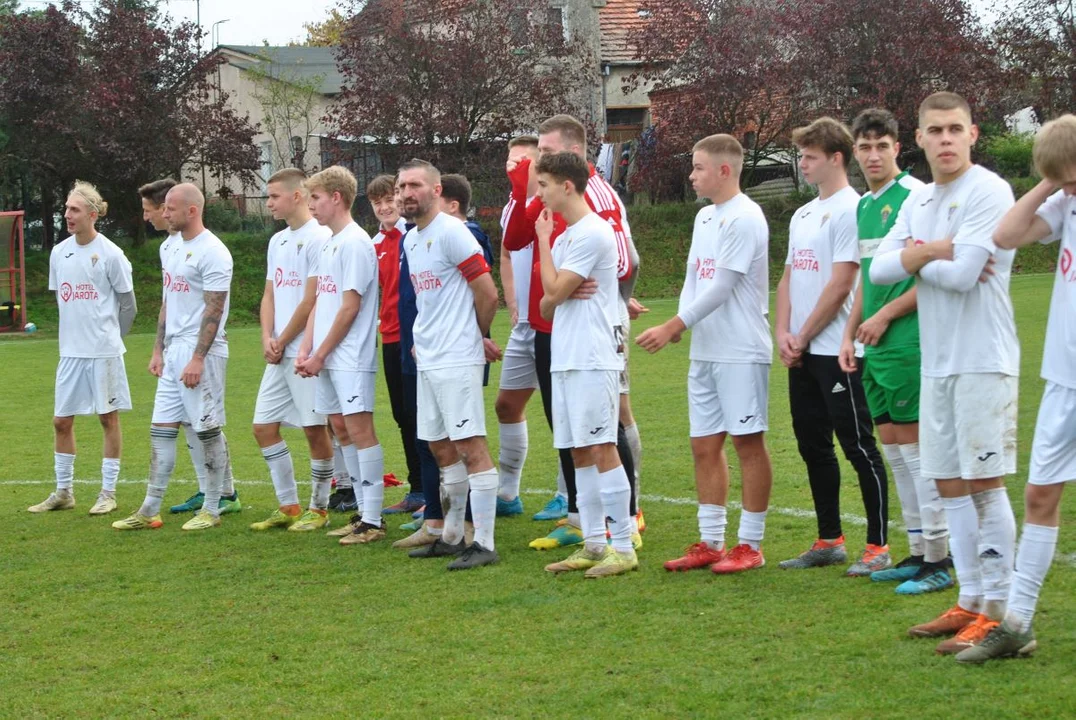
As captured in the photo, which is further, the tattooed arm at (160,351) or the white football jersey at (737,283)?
the tattooed arm at (160,351)

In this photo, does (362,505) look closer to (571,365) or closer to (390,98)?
(571,365)

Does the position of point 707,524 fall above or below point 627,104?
below

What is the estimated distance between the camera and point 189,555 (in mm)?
7613

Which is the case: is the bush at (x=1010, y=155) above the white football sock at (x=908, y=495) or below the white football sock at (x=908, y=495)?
above

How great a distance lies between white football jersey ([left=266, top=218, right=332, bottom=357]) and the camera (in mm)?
8242

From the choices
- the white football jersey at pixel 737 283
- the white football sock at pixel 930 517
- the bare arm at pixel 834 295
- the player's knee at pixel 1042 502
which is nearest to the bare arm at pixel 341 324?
the white football jersey at pixel 737 283

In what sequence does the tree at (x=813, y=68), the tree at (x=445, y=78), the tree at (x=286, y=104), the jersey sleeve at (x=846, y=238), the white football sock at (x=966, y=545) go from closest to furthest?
the white football sock at (x=966, y=545), the jersey sleeve at (x=846, y=238), the tree at (x=445, y=78), the tree at (x=813, y=68), the tree at (x=286, y=104)

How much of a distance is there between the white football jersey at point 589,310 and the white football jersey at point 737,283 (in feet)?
1.29

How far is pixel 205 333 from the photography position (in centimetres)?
839

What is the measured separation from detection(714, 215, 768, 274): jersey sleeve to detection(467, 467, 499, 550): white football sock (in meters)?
1.75

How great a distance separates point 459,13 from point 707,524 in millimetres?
31345

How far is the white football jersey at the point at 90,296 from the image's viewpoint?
9.34 metres

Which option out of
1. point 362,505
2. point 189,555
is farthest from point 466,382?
point 189,555

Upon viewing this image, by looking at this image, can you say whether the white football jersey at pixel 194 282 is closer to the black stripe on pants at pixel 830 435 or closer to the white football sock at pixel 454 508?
the white football sock at pixel 454 508
